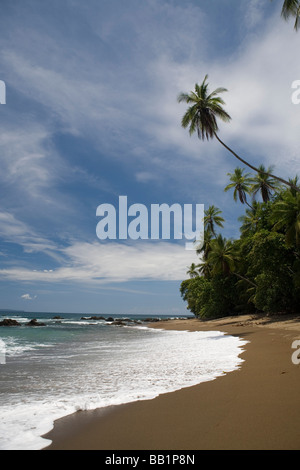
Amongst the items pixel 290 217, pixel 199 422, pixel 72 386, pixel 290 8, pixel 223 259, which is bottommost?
pixel 72 386

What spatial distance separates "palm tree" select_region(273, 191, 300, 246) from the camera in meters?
17.4

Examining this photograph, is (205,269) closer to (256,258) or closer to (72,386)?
Result: (256,258)

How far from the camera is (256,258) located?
68.8 ft

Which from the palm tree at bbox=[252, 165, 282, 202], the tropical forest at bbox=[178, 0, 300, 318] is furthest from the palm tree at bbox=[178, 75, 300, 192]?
the palm tree at bbox=[252, 165, 282, 202]

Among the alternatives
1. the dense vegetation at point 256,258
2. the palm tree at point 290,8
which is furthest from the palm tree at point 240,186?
the palm tree at point 290,8

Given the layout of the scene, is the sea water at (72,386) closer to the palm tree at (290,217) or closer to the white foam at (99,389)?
the white foam at (99,389)

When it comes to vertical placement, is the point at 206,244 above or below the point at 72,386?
above

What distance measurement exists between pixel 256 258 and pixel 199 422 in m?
19.3

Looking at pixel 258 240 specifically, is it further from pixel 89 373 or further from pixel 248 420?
pixel 248 420

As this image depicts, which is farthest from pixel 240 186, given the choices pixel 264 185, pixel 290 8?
pixel 290 8

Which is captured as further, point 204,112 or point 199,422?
point 204,112

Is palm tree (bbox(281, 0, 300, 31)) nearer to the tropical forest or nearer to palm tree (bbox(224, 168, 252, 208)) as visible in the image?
the tropical forest

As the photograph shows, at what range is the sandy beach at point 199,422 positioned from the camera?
8.81ft
